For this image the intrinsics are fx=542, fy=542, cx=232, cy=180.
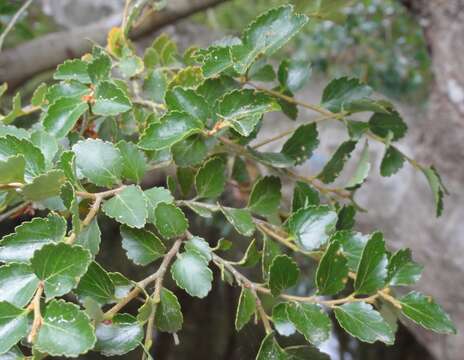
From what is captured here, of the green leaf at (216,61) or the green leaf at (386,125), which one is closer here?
the green leaf at (216,61)

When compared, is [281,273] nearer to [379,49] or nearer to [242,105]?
[242,105]

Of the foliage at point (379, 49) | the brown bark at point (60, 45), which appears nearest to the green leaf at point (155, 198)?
the brown bark at point (60, 45)

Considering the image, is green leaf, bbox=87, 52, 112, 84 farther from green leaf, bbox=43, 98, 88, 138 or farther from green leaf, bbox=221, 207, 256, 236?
green leaf, bbox=221, 207, 256, 236

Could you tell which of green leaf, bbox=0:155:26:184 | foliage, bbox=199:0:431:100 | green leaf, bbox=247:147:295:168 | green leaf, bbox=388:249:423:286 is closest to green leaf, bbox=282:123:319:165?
green leaf, bbox=247:147:295:168

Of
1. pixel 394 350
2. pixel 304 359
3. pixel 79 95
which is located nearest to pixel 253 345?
pixel 304 359

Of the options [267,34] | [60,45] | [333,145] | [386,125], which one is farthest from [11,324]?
[333,145]

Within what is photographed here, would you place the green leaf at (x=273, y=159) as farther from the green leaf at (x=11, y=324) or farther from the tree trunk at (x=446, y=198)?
the tree trunk at (x=446, y=198)
